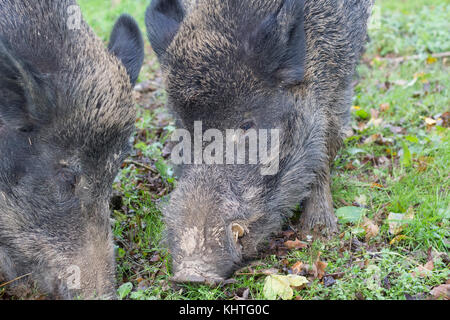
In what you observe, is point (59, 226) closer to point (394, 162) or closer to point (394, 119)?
point (394, 162)

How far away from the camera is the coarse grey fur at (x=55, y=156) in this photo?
12.3ft

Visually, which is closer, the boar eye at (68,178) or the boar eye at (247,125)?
A: the boar eye at (68,178)

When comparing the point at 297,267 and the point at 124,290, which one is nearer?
the point at 124,290

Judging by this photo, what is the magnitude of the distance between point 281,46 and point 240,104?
1.77ft

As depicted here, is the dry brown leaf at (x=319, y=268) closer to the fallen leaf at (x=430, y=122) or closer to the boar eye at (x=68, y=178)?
the boar eye at (x=68, y=178)

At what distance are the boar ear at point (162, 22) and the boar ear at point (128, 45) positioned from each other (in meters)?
0.12

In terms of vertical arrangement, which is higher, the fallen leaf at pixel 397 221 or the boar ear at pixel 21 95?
the boar ear at pixel 21 95

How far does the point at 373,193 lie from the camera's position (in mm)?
5047

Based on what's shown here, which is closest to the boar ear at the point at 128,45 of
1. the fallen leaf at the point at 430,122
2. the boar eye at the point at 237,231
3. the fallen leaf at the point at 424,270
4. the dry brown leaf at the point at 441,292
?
the boar eye at the point at 237,231

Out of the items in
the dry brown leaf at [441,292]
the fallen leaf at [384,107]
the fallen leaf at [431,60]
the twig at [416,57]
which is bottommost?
the dry brown leaf at [441,292]

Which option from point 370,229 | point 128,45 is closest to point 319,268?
point 370,229

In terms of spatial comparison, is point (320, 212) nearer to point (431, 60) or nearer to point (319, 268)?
point (319, 268)

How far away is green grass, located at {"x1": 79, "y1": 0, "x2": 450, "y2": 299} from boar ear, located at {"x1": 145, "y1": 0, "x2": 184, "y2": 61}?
1.42 meters
